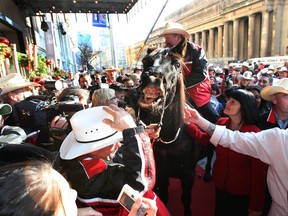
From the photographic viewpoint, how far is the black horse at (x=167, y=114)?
6.44 ft

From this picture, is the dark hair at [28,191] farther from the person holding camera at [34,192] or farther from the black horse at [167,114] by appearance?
the black horse at [167,114]

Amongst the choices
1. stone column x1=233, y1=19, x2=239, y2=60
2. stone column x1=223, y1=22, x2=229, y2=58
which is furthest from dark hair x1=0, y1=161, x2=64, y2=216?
stone column x1=223, y1=22, x2=229, y2=58

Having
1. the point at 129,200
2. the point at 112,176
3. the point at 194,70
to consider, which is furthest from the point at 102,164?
the point at 194,70

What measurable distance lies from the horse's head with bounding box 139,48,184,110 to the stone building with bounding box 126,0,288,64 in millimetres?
32941

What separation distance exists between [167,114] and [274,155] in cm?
102

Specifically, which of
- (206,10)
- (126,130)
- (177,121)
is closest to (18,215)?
(126,130)

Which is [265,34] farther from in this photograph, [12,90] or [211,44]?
[12,90]

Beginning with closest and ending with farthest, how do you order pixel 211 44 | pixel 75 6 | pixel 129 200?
pixel 129 200, pixel 75 6, pixel 211 44

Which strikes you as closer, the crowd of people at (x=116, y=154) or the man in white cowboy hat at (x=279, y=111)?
Result: the crowd of people at (x=116, y=154)

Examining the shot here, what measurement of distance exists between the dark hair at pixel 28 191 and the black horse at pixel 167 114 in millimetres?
1202

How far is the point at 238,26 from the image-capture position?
4938 centimetres

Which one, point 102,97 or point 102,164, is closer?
point 102,164

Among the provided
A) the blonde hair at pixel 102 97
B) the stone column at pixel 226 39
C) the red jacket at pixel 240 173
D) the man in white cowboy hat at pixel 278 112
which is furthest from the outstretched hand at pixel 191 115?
the stone column at pixel 226 39

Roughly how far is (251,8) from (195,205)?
51.3 metres
